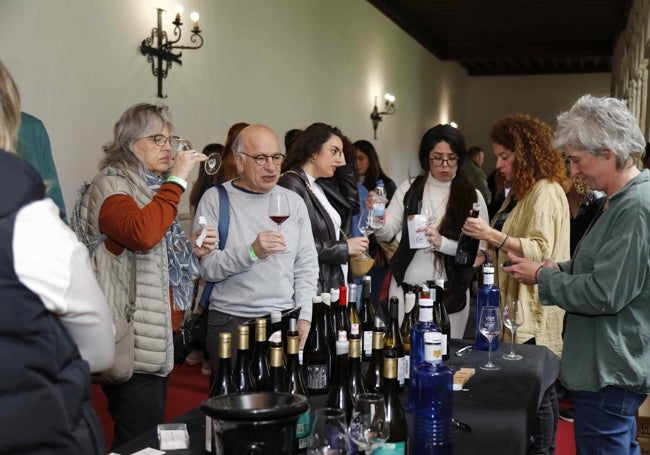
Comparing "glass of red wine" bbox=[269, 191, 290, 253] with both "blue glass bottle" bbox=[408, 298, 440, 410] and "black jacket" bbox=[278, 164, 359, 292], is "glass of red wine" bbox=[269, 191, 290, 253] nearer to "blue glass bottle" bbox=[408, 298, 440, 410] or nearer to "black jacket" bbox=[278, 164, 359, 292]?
"black jacket" bbox=[278, 164, 359, 292]

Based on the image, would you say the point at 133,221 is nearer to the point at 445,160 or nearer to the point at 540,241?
the point at 540,241

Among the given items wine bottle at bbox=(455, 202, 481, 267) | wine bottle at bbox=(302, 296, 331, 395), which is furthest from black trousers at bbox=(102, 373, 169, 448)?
wine bottle at bbox=(455, 202, 481, 267)

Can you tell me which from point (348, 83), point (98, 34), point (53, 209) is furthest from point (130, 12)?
point (348, 83)

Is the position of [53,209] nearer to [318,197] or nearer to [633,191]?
[633,191]

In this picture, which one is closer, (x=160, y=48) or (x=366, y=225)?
(x=366, y=225)

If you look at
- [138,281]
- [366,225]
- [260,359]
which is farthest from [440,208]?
[260,359]

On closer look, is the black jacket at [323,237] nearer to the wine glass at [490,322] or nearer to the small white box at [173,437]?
the wine glass at [490,322]

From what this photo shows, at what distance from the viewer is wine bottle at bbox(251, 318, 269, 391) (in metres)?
2.08

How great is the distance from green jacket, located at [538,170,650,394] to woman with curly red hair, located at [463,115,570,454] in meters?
0.94

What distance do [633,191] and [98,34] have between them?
11.7ft

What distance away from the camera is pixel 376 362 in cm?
215

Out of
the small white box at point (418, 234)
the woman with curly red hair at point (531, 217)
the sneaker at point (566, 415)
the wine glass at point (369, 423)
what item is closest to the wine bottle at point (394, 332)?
the wine glass at point (369, 423)

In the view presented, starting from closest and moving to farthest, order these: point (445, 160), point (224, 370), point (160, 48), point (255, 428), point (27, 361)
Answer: point (27, 361) < point (255, 428) < point (224, 370) < point (445, 160) < point (160, 48)

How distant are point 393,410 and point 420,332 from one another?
543 millimetres
